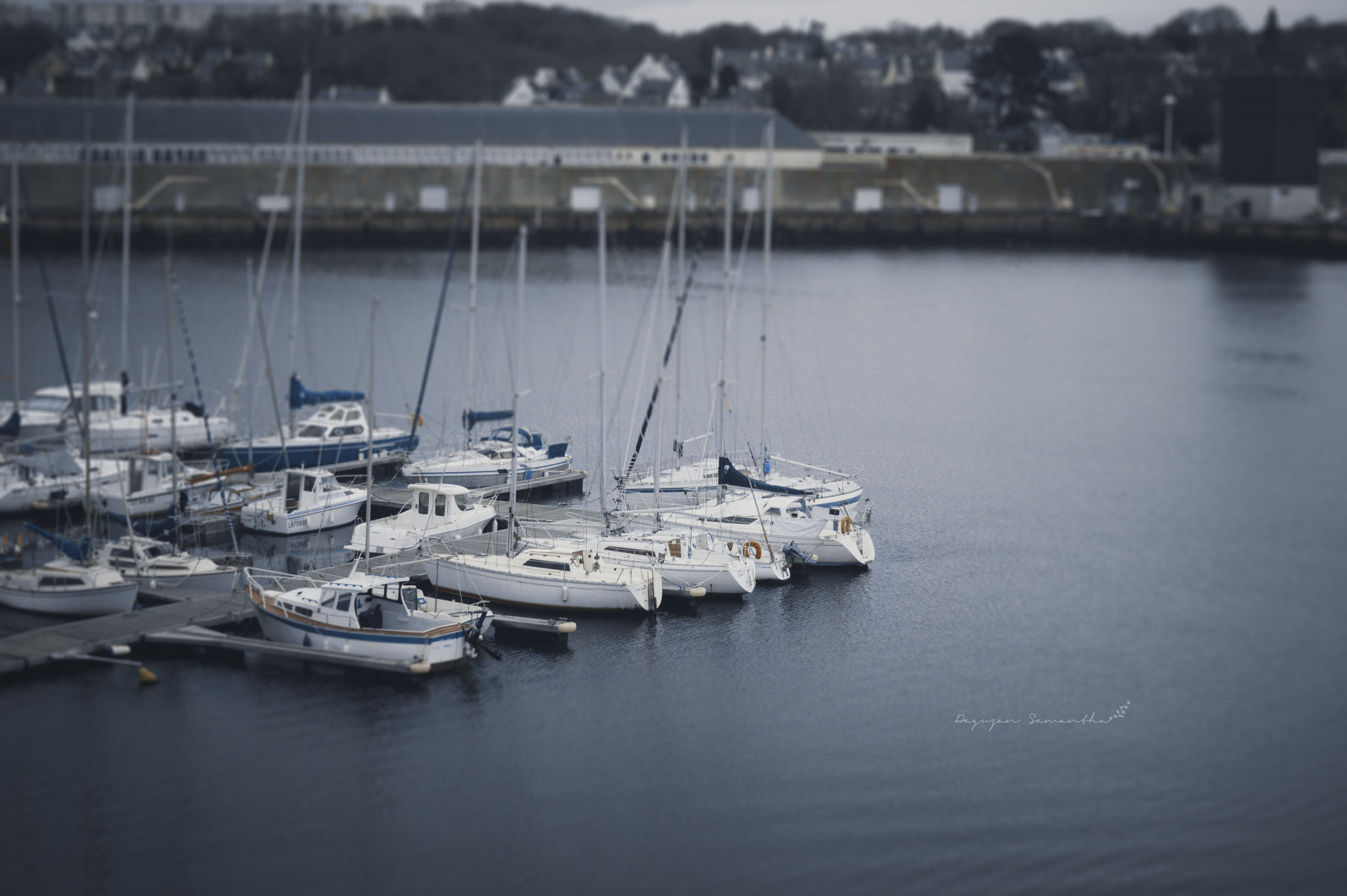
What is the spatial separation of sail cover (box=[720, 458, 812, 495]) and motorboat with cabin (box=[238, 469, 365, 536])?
4003 mm

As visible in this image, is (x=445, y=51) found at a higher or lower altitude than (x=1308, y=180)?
higher

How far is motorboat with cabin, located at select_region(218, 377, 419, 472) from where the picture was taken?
18828 mm

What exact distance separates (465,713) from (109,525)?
6.17 meters

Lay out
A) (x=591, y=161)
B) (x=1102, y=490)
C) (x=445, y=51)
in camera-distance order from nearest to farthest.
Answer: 1. (x=1102, y=490)
2. (x=591, y=161)
3. (x=445, y=51)

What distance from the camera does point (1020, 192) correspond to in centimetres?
5891

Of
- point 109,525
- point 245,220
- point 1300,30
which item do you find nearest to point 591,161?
point 245,220

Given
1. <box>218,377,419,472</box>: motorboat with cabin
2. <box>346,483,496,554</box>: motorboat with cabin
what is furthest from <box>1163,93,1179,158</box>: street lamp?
<box>346,483,496,554</box>: motorboat with cabin

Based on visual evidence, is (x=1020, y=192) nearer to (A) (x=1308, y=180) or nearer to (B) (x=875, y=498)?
(A) (x=1308, y=180)

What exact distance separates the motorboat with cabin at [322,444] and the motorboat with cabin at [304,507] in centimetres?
174

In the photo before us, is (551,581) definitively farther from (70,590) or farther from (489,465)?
(489,465)

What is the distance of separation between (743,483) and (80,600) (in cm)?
706

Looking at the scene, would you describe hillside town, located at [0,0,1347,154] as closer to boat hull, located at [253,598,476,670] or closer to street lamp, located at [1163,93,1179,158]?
street lamp, located at [1163,93,1179,158]

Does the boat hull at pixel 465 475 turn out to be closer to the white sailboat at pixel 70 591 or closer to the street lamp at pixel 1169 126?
the white sailboat at pixel 70 591

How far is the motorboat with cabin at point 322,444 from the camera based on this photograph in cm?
1883
